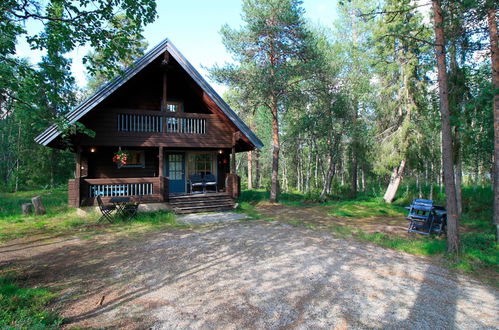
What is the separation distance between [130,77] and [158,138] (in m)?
2.51

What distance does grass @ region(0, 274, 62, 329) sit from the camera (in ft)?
9.49

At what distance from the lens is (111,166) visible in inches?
476

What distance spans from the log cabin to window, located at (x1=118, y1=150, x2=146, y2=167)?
0.04 meters

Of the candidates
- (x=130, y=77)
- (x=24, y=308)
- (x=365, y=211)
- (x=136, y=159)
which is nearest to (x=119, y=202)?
(x=136, y=159)

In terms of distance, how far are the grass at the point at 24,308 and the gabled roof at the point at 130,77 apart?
20.3 feet

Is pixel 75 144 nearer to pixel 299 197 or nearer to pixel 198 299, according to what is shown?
pixel 198 299

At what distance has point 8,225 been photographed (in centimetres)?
867

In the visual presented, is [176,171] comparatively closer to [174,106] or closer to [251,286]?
[174,106]

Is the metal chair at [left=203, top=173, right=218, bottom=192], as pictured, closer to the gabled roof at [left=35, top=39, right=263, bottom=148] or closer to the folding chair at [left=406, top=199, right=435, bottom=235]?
the gabled roof at [left=35, top=39, right=263, bottom=148]

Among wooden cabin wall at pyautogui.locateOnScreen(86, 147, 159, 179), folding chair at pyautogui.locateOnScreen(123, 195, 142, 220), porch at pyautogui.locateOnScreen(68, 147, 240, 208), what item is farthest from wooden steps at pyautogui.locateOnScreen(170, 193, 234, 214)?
wooden cabin wall at pyautogui.locateOnScreen(86, 147, 159, 179)

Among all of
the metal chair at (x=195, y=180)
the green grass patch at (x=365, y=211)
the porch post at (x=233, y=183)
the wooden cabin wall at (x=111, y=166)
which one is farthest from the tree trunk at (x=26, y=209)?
the green grass patch at (x=365, y=211)

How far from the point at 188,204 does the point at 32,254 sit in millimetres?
5617

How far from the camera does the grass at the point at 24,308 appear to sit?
Result: 289cm

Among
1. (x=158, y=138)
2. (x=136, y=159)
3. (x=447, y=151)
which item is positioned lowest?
(x=447, y=151)
